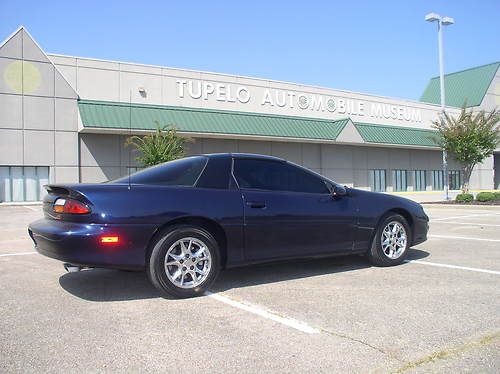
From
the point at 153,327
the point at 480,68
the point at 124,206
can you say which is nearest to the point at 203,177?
the point at 124,206

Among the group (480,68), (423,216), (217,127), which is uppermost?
(480,68)

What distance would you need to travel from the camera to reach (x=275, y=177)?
5457 mm

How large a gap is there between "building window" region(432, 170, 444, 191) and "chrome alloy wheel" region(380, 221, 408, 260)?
106 ft

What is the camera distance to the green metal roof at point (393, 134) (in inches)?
1182

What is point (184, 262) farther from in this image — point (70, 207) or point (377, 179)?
point (377, 179)

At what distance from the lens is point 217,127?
24.6 meters

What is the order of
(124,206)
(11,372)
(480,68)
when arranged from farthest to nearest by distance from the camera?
(480,68)
(124,206)
(11,372)

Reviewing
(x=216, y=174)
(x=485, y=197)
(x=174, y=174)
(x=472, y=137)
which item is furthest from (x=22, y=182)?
(x=472, y=137)

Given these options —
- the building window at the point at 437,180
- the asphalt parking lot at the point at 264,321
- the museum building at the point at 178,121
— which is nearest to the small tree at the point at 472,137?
the museum building at the point at 178,121

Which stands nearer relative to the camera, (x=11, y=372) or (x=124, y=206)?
(x=11, y=372)

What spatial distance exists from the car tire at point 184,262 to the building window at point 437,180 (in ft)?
114

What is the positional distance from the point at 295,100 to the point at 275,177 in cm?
2499

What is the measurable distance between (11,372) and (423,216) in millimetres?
5585

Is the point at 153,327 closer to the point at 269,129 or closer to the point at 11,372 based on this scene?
the point at 11,372
